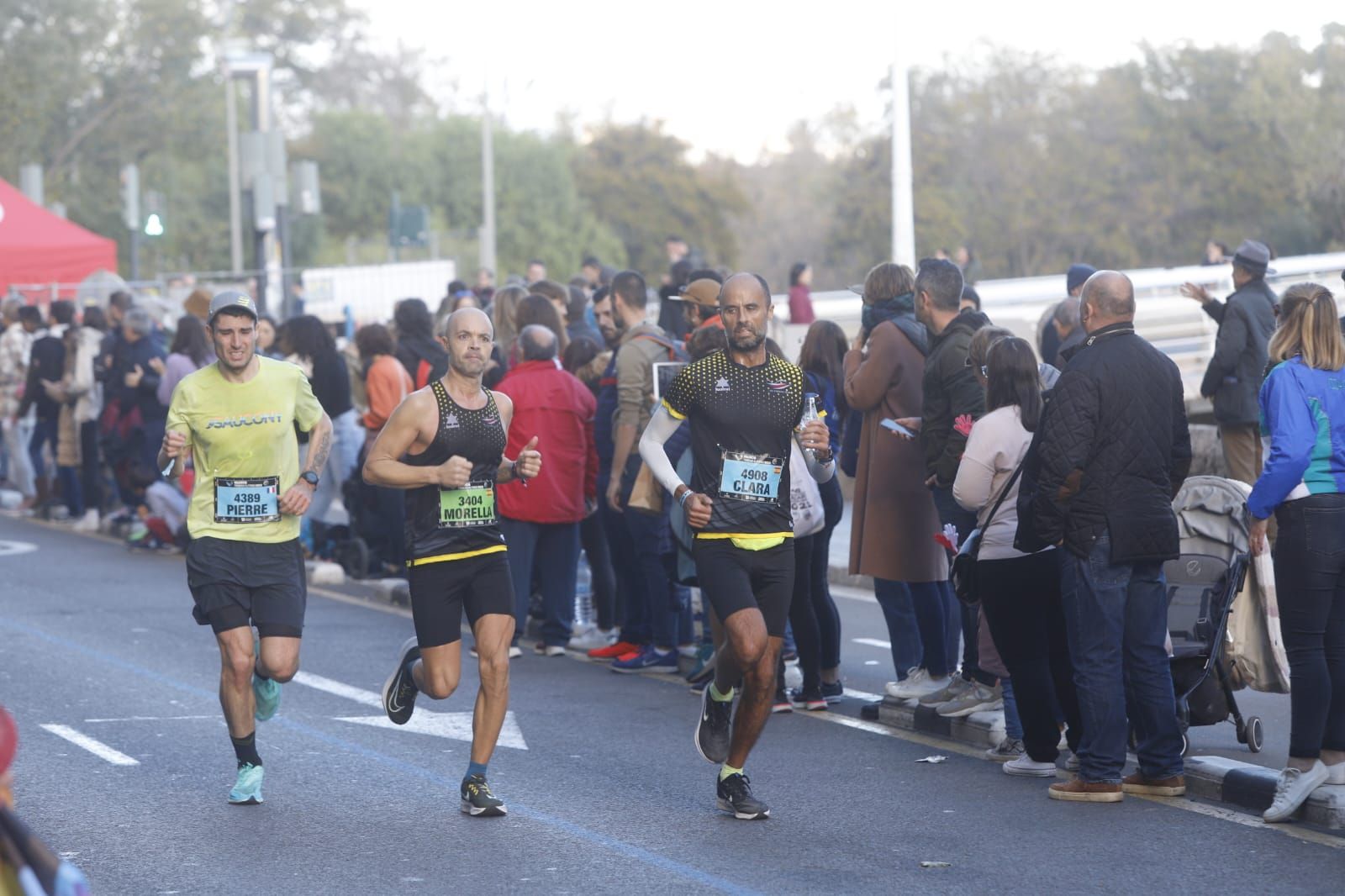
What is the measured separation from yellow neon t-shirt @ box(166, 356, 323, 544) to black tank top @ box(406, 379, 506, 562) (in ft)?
1.84

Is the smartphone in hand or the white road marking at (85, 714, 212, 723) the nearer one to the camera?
the smartphone in hand

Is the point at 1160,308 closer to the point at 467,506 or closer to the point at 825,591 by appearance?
the point at 825,591

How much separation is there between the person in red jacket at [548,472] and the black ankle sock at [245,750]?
3.46 m

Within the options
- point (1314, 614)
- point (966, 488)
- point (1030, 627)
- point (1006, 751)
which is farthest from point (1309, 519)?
point (1006, 751)

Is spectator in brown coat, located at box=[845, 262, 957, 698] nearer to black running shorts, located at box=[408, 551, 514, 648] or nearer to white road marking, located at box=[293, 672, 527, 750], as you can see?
white road marking, located at box=[293, 672, 527, 750]

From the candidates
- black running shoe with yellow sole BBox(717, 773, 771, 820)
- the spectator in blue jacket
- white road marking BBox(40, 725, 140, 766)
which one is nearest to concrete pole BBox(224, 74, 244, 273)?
white road marking BBox(40, 725, 140, 766)

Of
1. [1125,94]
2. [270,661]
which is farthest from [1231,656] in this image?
[1125,94]

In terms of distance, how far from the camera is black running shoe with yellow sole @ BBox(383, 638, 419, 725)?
781 centimetres

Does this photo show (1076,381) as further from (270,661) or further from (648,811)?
(270,661)

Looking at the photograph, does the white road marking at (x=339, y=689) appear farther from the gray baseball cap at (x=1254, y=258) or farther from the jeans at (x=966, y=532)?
A: the gray baseball cap at (x=1254, y=258)

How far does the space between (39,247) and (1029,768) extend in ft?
62.8

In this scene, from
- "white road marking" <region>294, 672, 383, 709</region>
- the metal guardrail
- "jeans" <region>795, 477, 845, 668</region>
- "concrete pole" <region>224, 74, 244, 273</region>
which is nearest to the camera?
"jeans" <region>795, 477, 845, 668</region>

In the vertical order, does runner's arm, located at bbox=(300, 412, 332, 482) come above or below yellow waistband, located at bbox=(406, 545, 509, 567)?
above

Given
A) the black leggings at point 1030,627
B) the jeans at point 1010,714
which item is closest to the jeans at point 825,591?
the jeans at point 1010,714
